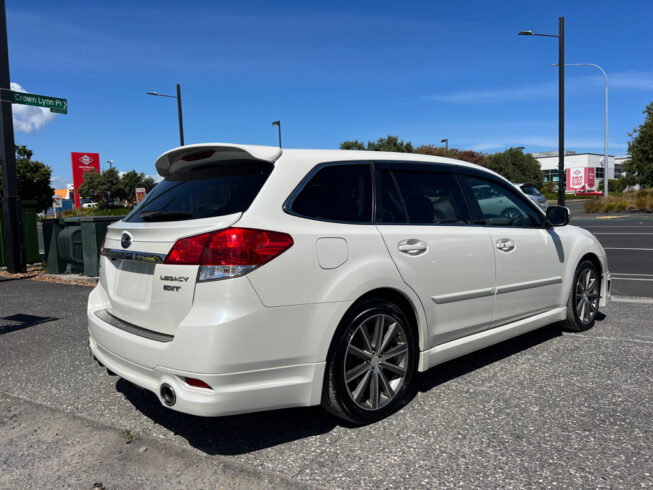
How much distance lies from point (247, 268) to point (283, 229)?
29 cm

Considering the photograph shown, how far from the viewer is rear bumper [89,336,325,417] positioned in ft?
8.34

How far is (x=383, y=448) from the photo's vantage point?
284 cm

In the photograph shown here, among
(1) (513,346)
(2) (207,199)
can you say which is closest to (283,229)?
(2) (207,199)

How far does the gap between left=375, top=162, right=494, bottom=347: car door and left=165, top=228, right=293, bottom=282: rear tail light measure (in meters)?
0.82

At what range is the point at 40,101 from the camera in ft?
34.7

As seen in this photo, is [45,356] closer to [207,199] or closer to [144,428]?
[144,428]

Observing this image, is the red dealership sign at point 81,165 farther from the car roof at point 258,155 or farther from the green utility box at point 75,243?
the car roof at point 258,155

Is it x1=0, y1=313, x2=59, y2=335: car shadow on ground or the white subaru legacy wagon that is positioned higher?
the white subaru legacy wagon

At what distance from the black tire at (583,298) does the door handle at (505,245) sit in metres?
1.17

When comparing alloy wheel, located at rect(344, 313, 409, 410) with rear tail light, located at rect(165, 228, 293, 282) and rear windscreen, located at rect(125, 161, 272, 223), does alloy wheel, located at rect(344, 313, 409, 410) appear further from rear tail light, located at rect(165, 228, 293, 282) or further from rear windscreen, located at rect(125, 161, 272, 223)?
rear windscreen, located at rect(125, 161, 272, 223)

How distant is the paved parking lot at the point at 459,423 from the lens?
8.49 feet

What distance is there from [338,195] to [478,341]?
1.57 metres

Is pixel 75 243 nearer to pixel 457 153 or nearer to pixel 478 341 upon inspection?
pixel 478 341

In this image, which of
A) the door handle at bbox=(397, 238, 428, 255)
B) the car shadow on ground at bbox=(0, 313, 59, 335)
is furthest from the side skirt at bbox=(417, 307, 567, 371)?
the car shadow on ground at bbox=(0, 313, 59, 335)
